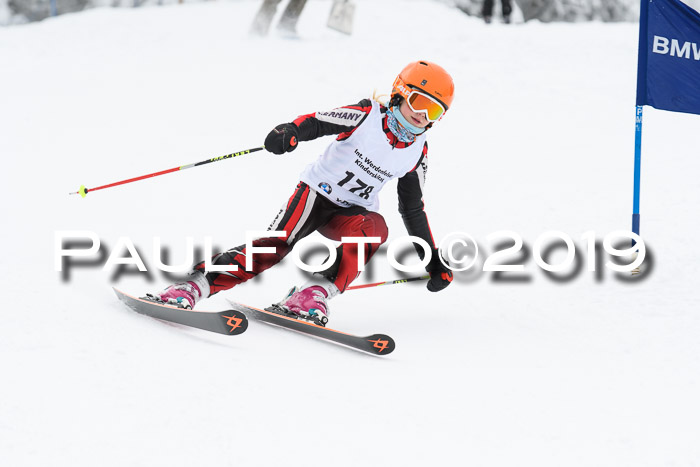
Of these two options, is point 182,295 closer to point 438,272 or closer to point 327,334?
point 327,334

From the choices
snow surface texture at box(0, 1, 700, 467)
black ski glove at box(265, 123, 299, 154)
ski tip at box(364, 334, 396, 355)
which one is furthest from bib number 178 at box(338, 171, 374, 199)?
ski tip at box(364, 334, 396, 355)

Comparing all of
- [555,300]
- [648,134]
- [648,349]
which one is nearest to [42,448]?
[648,349]

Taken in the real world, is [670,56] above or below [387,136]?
above

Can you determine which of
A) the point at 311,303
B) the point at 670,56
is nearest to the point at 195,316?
the point at 311,303

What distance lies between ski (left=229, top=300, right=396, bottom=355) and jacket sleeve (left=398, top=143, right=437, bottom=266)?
795 mm

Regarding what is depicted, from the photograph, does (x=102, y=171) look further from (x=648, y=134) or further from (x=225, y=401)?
(x=648, y=134)

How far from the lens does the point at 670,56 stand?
5043 mm

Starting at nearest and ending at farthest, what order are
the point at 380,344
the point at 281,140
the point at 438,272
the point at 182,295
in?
the point at 380,344, the point at 281,140, the point at 182,295, the point at 438,272

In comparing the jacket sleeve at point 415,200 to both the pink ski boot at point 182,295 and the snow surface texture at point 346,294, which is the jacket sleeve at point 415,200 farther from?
the pink ski boot at point 182,295

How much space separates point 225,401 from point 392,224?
12.3 feet

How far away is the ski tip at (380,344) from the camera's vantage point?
3.60 meters

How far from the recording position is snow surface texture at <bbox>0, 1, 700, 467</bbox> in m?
2.70

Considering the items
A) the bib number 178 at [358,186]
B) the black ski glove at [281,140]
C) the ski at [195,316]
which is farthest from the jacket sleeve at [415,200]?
the ski at [195,316]

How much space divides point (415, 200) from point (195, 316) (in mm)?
→ 1357
